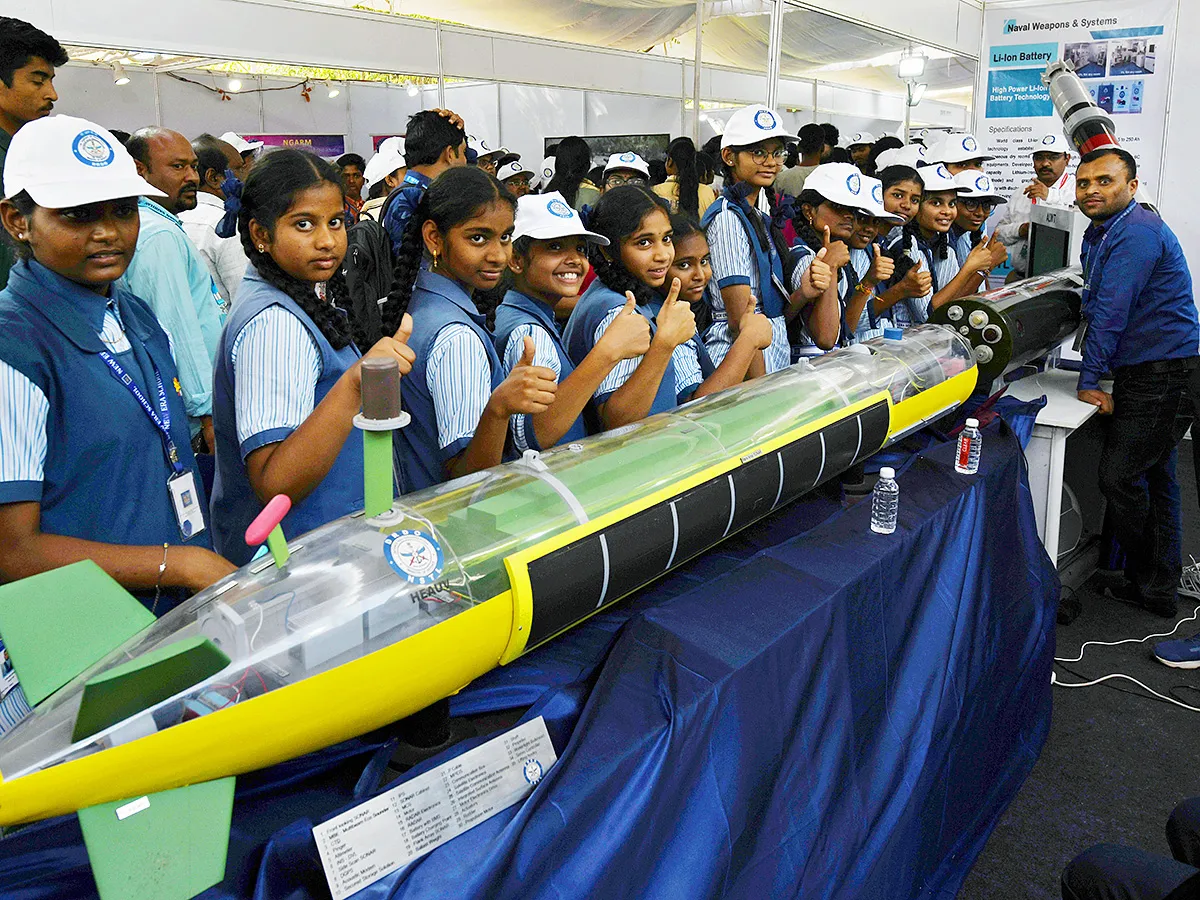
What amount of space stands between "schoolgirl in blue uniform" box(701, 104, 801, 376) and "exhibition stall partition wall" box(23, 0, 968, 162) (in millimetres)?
2583

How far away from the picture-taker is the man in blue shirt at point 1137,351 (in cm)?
337

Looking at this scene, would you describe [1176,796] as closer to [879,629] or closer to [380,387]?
[879,629]

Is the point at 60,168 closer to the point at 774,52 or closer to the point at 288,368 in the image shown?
Result: the point at 288,368

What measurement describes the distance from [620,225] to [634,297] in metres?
0.22

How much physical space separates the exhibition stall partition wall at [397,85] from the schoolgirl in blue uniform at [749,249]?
2583mm

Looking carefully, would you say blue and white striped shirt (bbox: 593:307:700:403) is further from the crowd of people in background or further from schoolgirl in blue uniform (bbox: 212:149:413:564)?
schoolgirl in blue uniform (bbox: 212:149:413:564)

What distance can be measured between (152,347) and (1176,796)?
9.10 ft

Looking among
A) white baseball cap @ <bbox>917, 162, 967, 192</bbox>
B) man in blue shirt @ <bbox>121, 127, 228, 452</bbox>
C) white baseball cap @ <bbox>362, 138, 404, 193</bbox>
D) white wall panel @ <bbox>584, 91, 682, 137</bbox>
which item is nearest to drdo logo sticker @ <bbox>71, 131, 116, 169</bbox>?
man in blue shirt @ <bbox>121, 127, 228, 452</bbox>

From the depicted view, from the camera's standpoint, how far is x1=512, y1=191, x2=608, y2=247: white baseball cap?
1.79 m

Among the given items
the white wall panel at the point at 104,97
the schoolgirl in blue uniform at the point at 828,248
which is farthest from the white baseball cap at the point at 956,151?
the white wall panel at the point at 104,97

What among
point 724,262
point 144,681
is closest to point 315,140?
point 724,262

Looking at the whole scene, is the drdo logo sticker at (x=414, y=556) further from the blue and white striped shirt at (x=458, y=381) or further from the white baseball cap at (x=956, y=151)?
the white baseball cap at (x=956, y=151)

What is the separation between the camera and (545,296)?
191 centimetres

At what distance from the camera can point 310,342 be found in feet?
4.60
